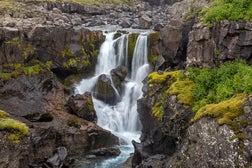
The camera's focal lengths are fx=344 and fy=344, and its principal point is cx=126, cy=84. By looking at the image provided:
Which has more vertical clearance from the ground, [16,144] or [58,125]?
[16,144]

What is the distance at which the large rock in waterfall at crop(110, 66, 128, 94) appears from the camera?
3752 cm

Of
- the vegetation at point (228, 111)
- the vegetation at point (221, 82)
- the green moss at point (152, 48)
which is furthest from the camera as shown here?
the green moss at point (152, 48)

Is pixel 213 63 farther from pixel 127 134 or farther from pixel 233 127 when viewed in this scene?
pixel 127 134

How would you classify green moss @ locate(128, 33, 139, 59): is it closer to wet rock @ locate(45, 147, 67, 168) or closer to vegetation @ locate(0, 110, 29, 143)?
wet rock @ locate(45, 147, 67, 168)

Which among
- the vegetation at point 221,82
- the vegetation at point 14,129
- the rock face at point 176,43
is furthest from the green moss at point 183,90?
the vegetation at point 14,129

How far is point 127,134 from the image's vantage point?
32.7 meters

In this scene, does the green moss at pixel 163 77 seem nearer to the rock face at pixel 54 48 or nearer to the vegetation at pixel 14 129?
the vegetation at pixel 14 129

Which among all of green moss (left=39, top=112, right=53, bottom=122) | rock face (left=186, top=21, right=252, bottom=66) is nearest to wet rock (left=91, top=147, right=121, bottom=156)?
green moss (left=39, top=112, right=53, bottom=122)

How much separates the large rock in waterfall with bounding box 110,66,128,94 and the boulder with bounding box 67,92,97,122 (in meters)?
4.53

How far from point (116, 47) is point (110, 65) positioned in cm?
246

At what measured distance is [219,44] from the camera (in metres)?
22.5

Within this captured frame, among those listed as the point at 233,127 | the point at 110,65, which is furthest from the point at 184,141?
the point at 110,65

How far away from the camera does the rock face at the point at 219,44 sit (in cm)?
2127

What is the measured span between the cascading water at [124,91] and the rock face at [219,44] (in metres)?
10.1
